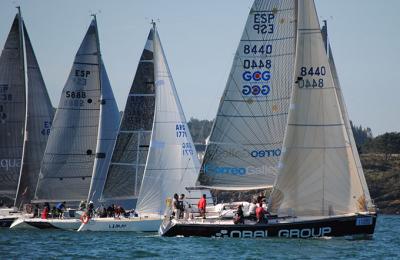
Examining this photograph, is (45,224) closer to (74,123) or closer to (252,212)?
(74,123)

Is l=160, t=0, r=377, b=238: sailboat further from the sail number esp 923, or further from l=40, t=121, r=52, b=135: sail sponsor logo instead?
l=40, t=121, r=52, b=135: sail sponsor logo

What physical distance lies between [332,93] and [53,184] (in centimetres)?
2119

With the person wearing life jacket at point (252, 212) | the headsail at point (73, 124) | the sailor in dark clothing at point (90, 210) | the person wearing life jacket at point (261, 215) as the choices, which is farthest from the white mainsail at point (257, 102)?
the headsail at point (73, 124)

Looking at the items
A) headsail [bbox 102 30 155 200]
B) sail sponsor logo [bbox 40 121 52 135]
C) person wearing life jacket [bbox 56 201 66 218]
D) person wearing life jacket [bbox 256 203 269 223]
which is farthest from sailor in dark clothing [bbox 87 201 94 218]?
person wearing life jacket [bbox 256 203 269 223]

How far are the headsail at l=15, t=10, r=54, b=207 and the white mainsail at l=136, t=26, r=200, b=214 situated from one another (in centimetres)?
997

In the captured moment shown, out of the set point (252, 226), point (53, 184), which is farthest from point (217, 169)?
point (53, 184)

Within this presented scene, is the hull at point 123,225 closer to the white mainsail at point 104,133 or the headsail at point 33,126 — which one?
the white mainsail at point 104,133

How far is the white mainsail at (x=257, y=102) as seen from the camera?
44469mm

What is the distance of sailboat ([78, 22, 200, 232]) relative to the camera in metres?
51.5

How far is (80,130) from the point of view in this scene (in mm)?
58531

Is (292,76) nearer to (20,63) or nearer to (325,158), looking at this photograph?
(325,158)

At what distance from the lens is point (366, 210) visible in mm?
41844

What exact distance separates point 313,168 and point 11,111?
2398cm

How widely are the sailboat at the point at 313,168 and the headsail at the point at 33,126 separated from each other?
2074 centimetres
